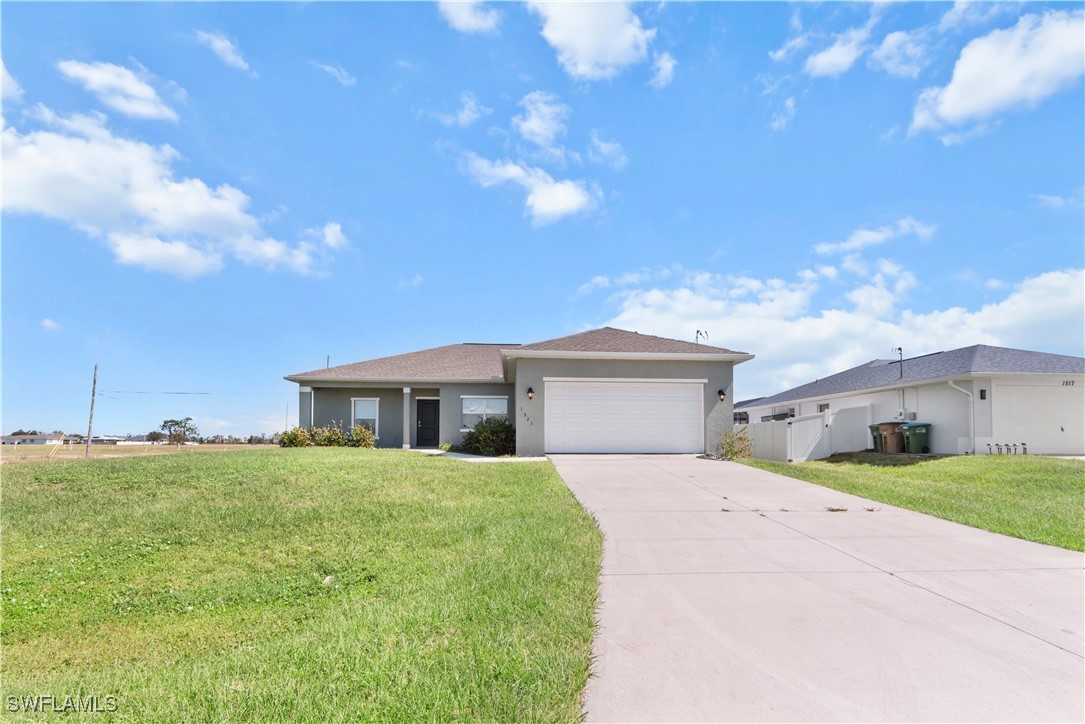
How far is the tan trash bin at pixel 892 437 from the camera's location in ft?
62.0

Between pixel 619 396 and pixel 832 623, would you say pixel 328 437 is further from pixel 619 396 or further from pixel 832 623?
pixel 832 623

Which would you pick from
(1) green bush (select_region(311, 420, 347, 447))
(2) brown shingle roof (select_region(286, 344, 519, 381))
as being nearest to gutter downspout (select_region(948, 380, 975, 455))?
(2) brown shingle roof (select_region(286, 344, 519, 381))

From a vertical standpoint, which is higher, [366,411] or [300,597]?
[366,411]

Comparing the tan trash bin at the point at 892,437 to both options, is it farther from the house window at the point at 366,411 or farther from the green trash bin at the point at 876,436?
the house window at the point at 366,411

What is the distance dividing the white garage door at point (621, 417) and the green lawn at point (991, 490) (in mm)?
2827

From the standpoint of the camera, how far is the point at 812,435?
62.2 feet

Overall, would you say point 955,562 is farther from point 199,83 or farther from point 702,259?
point 199,83

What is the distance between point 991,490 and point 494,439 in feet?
39.6

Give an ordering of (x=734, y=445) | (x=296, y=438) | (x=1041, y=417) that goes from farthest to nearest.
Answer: (x=296, y=438) < (x=1041, y=417) < (x=734, y=445)

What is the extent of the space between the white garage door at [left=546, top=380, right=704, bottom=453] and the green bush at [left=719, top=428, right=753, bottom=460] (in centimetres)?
60

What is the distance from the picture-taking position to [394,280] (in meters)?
17.9

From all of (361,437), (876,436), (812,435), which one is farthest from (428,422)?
(876,436)

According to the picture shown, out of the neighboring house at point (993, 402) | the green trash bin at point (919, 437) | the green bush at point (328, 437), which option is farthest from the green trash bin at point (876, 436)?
the green bush at point (328, 437)

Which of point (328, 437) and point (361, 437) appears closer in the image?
point (328, 437)
